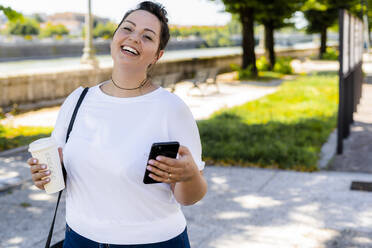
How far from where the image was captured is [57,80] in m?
15.6

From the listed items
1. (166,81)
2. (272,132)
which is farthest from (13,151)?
(166,81)

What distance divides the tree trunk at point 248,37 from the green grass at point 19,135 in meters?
15.8

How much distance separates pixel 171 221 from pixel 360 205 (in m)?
4.16

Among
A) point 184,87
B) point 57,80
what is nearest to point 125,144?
point 57,80

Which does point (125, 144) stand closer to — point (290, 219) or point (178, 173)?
point (178, 173)

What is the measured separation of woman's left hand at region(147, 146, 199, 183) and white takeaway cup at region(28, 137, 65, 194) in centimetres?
46

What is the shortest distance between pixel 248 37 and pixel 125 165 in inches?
945

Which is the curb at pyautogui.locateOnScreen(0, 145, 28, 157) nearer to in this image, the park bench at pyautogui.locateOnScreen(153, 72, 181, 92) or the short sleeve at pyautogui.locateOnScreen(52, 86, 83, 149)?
the short sleeve at pyautogui.locateOnScreen(52, 86, 83, 149)

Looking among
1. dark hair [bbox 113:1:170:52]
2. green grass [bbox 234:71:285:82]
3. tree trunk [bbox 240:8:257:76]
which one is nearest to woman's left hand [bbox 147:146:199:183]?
dark hair [bbox 113:1:170:52]

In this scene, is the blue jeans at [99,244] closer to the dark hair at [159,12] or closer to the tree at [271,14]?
the dark hair at [159,12]

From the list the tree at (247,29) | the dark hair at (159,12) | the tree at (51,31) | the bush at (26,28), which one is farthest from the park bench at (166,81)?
the bush at (26,28)

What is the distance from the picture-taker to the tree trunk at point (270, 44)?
101 feet

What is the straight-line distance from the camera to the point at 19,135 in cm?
1062

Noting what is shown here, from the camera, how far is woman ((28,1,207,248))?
2.16m
